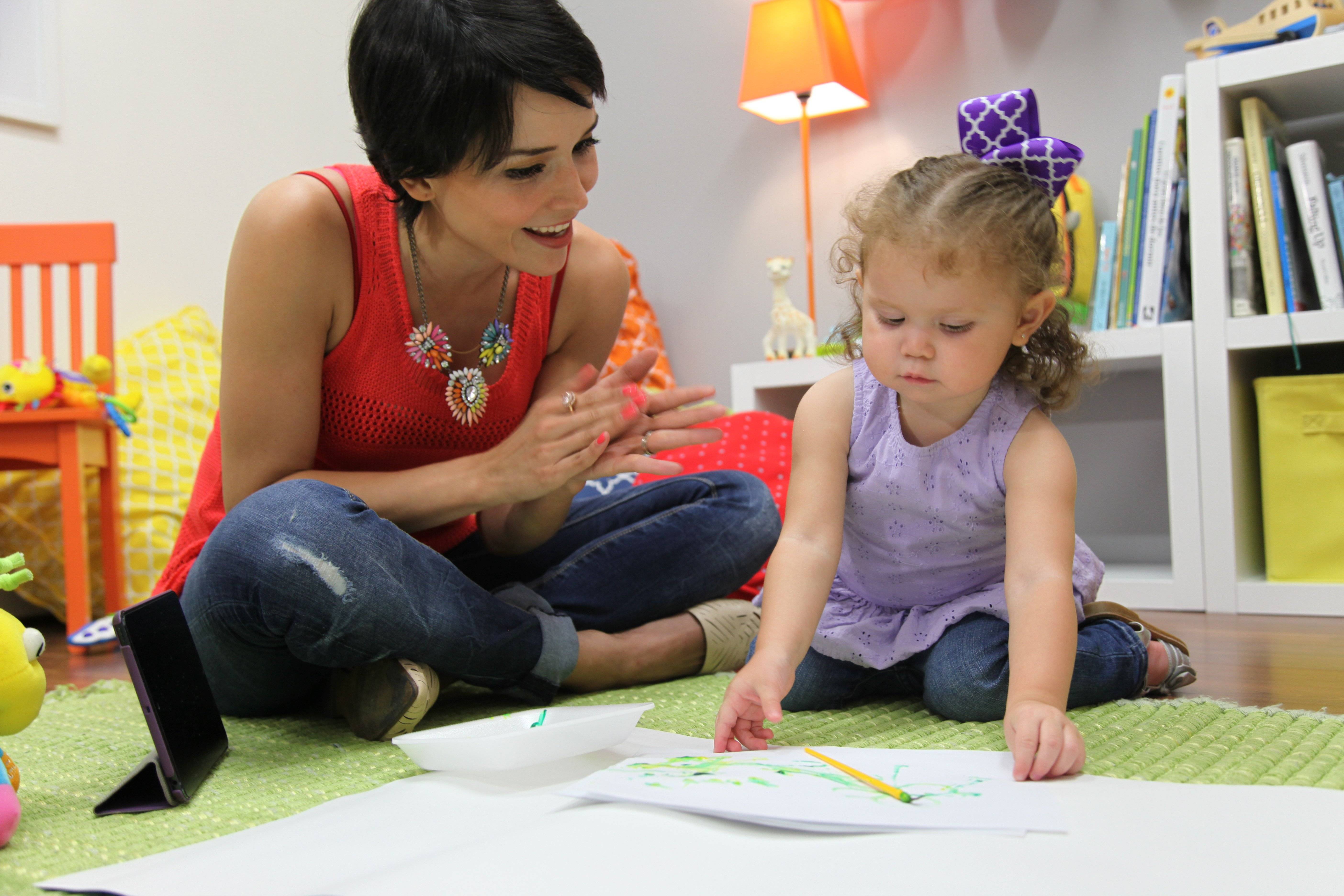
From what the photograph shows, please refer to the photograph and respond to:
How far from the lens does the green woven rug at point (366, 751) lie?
614 millimetres

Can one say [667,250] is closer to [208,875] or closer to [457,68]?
[457,68]

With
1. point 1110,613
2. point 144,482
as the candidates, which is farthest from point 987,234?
point 144,482

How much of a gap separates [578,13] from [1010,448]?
2.09 m

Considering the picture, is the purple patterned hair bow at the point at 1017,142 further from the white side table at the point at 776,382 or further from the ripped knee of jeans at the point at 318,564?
the white side table at the point at 776,382

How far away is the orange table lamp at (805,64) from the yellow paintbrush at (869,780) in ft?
5.04

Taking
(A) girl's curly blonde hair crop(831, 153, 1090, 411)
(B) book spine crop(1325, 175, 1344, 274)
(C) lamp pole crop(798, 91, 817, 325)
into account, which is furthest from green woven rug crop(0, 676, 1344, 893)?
(C) lamp pole crop(798, 91, 817, 325)

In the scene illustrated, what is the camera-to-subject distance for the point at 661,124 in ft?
8.26

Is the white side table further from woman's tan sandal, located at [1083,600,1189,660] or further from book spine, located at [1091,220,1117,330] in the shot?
woman's tan sandal, located at [1083,600,1189,660]

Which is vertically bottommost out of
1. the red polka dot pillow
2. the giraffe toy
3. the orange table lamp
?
the red polka dot pillow

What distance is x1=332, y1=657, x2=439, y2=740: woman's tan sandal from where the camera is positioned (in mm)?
826

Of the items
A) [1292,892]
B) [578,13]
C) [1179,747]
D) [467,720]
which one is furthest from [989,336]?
[578,13]

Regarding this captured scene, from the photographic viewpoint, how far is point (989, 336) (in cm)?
77

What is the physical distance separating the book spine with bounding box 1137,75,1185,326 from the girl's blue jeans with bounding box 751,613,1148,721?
34.4 inches

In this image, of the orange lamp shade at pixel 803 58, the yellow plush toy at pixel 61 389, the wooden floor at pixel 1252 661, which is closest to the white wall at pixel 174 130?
the yellow plush toy at pixel 61 389
